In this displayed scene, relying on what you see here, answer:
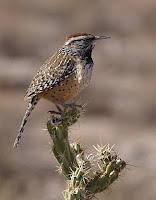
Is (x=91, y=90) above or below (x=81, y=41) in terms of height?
above

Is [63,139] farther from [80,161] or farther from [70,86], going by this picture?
[70,86]

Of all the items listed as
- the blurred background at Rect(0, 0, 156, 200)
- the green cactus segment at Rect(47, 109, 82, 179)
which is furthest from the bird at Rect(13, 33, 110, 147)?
the blurred background at Rect(0, 0, 156, 200)

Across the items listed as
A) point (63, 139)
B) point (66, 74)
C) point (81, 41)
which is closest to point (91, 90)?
point (81, 41)

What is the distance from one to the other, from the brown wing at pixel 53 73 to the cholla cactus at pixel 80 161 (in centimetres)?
29

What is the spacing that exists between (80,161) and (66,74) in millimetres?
699

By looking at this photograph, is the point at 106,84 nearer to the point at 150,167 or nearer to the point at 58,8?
the point at 150,167

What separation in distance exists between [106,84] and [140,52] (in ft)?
6.11

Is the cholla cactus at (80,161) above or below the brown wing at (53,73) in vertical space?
below

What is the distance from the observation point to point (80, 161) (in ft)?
10.9

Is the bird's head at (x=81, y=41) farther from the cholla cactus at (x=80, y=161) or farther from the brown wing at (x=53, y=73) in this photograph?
the cholla cactus at (x=80, y=161)

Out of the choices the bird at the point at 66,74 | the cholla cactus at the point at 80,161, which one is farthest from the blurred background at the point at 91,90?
the cholla cactus at the point at 80,161

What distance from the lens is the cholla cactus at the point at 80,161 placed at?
10.9ft

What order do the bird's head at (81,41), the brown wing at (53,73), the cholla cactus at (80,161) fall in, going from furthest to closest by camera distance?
1. the bird's head at (81,41)
2. the brown wing at (53,73)
3. the cholla cactus at (80,161)

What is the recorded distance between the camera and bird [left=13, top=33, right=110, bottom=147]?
371 cm
